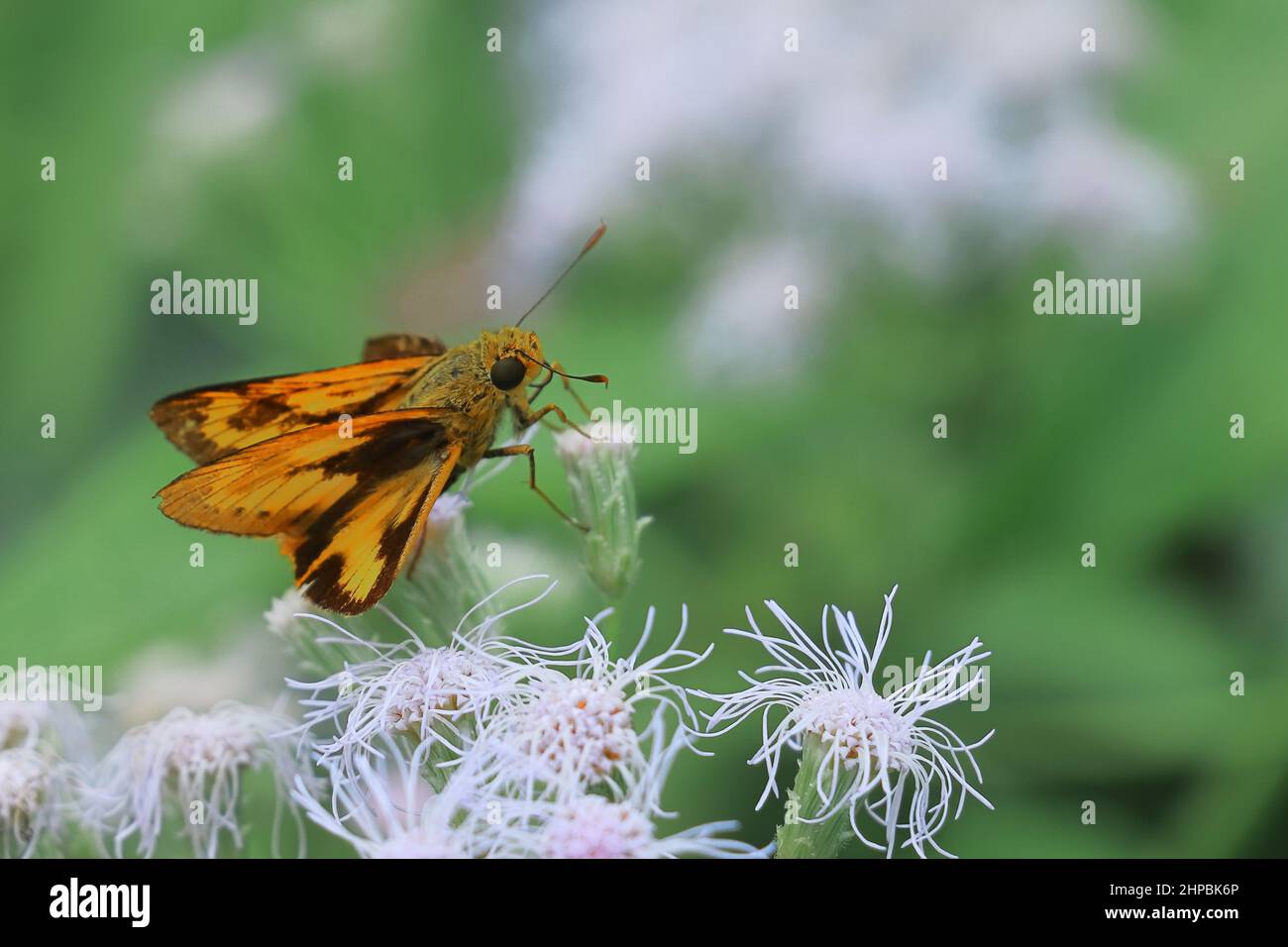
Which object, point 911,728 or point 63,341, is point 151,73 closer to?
point 63,341

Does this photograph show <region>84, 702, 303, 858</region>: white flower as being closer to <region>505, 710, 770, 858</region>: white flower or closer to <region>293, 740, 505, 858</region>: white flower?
<region>293, 740, 505, 858</region>: white flower

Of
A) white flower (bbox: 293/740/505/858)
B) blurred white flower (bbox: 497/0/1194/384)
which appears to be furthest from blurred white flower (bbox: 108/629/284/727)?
blurred white flower (bbox: 497/0/1194/384)

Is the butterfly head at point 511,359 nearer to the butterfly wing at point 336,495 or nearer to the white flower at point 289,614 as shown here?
the butterfly wing at point 336,495

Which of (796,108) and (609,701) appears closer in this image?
(609,701)

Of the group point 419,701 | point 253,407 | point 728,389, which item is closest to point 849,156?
point 728,389

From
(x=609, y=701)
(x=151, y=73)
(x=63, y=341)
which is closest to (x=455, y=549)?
(x=609, y=701)

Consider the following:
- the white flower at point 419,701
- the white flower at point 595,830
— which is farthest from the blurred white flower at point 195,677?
the white flower at point 595,830

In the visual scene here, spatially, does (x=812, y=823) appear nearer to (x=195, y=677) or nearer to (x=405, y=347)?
(x=405, y=347)
